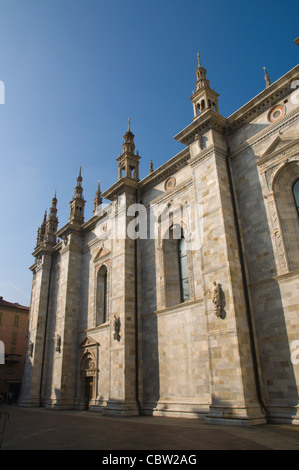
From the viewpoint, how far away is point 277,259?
48.2 ft

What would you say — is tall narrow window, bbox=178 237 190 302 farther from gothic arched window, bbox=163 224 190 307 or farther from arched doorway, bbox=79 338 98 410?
arched doorway, bbox=79 338 98 410

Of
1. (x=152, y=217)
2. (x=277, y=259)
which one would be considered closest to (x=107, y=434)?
(x=277, y=259)

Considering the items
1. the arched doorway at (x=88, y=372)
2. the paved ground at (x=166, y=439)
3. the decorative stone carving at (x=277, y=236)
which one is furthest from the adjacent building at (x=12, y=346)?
the decorative stone carving at (x=277, y=236)

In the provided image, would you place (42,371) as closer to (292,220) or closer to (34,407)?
(34,407)

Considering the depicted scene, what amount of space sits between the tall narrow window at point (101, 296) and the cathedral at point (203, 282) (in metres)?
0.11

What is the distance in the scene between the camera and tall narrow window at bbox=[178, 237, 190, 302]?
19.6 metres

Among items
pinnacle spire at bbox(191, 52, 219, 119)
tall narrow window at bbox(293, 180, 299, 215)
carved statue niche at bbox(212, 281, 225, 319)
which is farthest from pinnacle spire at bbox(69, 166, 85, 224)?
tall narrow window at bbox(293, 180, 299, 215)

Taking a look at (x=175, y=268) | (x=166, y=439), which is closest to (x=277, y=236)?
(x=175, y=268)

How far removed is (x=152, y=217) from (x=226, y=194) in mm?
6869

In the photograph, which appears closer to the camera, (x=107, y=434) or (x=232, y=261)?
(x=107, y=434)

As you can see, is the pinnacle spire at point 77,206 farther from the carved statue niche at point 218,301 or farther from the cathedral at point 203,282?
the carved statue niche at point 218,301

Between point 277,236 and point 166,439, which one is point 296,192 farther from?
point 166,439

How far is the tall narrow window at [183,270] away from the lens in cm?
1961

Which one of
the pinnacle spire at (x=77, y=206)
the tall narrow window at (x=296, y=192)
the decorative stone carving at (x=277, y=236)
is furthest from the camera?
the pinnacle spire at (x=77, y=206)
